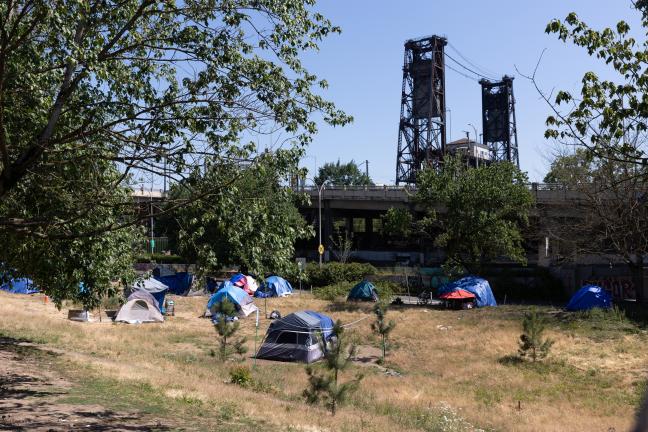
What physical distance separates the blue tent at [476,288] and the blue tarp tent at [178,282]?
700 inches

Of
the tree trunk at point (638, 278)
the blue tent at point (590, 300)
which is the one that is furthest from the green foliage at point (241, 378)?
the tree trunk at point (638, 278)

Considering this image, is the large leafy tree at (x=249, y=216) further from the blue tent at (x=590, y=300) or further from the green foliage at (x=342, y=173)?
the green foliage at (x=342, y=173)

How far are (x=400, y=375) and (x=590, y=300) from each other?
1430 centimetres

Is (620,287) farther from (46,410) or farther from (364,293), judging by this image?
(46,410)


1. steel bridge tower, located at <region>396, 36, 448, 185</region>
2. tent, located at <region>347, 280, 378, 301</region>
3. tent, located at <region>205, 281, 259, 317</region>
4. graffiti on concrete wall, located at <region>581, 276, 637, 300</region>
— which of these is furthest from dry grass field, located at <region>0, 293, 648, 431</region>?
steel bridge tower, located at <region>396, 36, 448, 185</region>

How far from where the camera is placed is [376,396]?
1959 cm

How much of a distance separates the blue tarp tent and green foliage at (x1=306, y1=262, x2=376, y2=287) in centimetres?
899

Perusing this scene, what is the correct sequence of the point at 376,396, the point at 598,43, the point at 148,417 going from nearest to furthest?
the point at 598,43 → the point at 148,417 → the point at 376,396

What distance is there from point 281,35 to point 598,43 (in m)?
4.61

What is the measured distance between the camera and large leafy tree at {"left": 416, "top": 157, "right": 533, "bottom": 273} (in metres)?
38.5

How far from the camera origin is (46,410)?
35.2ft

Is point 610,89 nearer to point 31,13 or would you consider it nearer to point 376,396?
point 31,13

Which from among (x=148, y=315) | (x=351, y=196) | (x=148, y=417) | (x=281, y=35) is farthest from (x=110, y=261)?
(x=351, y=196)

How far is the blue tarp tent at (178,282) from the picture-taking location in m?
45.6
